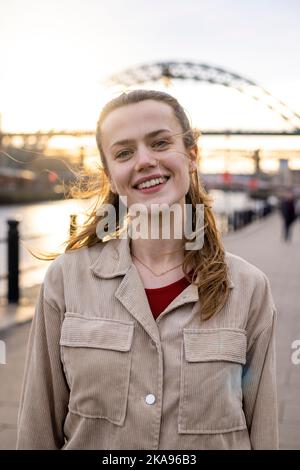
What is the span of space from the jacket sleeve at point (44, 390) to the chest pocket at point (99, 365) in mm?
79

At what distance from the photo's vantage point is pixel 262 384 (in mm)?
1883

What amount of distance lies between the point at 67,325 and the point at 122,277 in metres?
0.21

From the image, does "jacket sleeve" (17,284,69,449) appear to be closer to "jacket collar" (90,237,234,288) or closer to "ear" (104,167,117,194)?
"jacket collar" (90,237,234,288)

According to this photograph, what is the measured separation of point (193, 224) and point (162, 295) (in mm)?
290

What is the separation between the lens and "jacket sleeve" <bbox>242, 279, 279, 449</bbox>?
187 cm

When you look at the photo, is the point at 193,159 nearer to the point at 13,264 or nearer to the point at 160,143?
the point at 160,143

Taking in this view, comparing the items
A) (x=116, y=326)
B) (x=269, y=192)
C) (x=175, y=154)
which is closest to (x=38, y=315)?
(x=116, y=326)

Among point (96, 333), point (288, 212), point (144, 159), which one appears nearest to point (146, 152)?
point (144, 159)

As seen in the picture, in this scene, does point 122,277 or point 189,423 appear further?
point 122,277

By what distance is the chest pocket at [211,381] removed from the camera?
1.74m

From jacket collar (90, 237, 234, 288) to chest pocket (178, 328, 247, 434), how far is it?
0.55 ft

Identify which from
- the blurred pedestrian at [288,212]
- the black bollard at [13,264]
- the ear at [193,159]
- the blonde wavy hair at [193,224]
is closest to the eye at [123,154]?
the blonde wavy hair at [193,224]

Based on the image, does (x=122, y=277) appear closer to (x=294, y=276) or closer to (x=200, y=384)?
(x=200, y=384)

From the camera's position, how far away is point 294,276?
1233 cm
